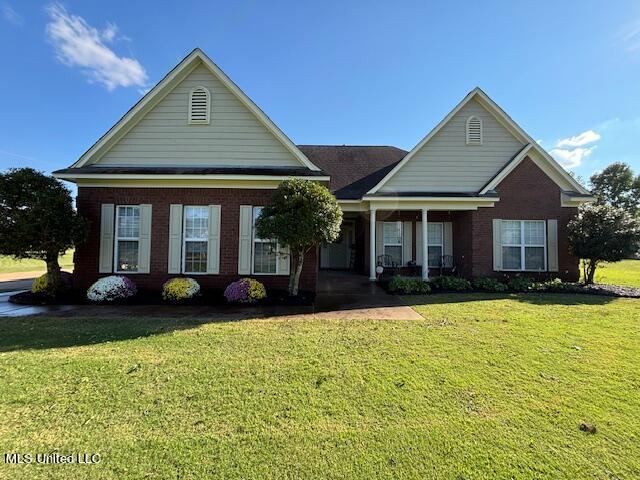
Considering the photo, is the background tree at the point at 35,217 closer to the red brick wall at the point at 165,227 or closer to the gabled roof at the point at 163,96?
the red brick wall at the point at 165,227

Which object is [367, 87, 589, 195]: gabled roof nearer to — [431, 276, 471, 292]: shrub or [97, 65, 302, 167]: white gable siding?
[431, 276, 471, 292]: shrub

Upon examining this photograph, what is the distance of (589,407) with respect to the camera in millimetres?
3418

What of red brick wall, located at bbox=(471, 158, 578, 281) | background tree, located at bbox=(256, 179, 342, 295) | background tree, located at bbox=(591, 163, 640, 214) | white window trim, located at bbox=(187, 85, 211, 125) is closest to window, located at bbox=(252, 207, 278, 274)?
background tree, located at bbox=(256, 179, 342, 295)

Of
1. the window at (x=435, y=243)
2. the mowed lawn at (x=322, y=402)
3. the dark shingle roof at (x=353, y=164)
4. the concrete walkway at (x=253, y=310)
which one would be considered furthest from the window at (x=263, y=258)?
the window at (x=435, y=243)

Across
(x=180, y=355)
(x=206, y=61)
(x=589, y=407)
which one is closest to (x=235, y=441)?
(x=180, y=355)

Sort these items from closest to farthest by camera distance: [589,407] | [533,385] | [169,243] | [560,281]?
[589,407] → [533,385] → [169,243] → [560,281]

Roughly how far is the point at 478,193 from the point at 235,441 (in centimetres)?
1270

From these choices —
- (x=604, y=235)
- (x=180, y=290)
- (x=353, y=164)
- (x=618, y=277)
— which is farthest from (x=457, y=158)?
(x=180, y=290)

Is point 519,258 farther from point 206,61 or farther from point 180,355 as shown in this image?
point 206,61

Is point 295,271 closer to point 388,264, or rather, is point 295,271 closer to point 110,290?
point 110,290

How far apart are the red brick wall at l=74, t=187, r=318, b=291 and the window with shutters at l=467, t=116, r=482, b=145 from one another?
28.1ft

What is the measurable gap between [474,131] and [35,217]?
1533cm

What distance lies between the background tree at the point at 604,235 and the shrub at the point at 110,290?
15308mm

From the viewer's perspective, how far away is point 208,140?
1057 cm
